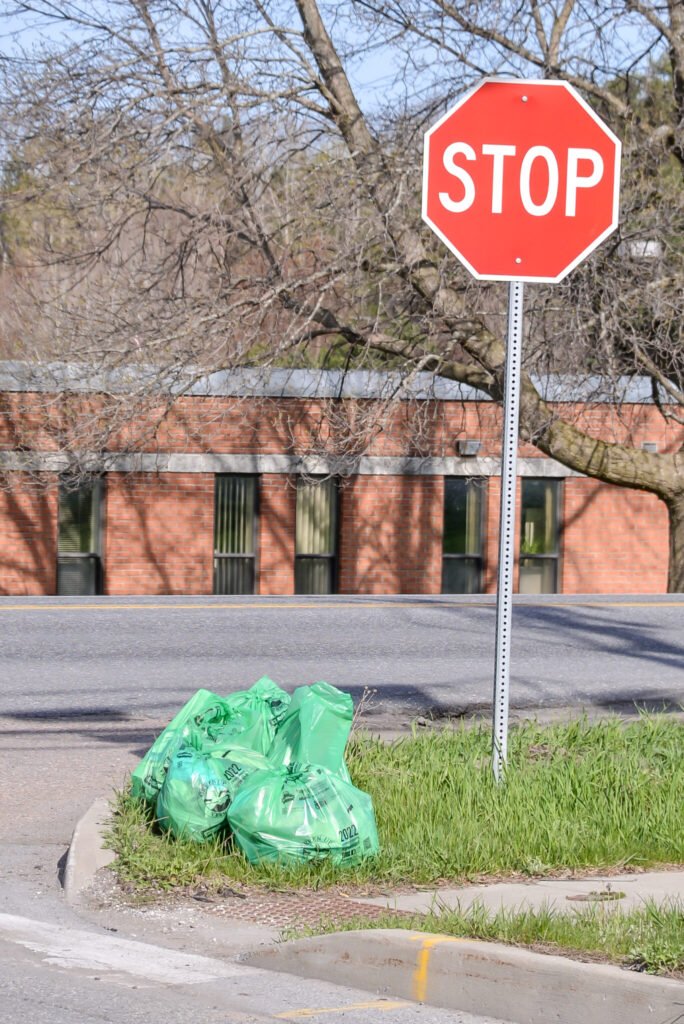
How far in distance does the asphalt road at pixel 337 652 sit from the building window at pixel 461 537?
10.9 m

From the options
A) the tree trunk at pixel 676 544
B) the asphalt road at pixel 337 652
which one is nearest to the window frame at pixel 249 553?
the tree trunk at pixel 676 544

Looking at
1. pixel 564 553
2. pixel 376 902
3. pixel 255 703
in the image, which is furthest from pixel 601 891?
pixel 564 553

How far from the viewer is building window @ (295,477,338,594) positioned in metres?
26.8

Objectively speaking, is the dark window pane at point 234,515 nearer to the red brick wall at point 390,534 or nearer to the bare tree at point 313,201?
the red brick wall at point 390,534

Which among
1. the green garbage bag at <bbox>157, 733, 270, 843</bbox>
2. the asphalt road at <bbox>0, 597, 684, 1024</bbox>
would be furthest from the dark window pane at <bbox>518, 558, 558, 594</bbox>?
the green garbage bag at <bbox>157, 733, 270, 843</bbox>

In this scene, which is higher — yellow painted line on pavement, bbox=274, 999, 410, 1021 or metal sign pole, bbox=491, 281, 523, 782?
metal sign pole, bbox=491, 281, 523, 782

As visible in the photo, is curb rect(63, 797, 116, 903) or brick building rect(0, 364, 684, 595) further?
brick building rect(0, 364, 684, 595)

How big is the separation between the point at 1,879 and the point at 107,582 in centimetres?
1935

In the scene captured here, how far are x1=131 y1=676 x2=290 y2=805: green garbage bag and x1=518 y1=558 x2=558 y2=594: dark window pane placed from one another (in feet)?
68.5

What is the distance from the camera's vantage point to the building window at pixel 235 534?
26312 millimetres

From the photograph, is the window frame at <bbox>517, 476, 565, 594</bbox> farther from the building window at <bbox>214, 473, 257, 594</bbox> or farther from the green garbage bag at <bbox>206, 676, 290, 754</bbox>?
the green garbage bag at <bbox>206, 676, 290, 754</bbox>

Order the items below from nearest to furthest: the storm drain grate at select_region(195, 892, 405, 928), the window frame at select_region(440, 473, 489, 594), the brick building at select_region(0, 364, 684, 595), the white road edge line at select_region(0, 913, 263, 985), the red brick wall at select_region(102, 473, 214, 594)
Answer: the white road edge line at select_region(0, 913, 263, 985), the storm drain grate at select_region(195, 892, 405, 928), the brick building at select_region(0, 364, 684, 595), the red brick wall at select_region(102, 473, 214, 594), the window frame at select_region(440, 473, 489, 594)

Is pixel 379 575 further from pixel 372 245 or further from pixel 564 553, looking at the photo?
pixel 372 245

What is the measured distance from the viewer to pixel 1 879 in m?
6.44
